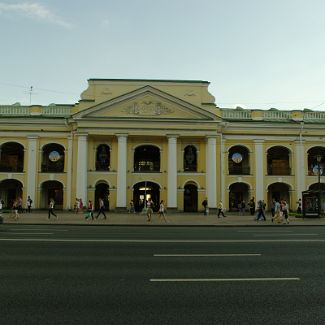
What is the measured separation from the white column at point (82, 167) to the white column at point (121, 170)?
10.9 ft

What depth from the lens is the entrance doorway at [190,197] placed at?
149 feet

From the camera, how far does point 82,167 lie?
4372cm

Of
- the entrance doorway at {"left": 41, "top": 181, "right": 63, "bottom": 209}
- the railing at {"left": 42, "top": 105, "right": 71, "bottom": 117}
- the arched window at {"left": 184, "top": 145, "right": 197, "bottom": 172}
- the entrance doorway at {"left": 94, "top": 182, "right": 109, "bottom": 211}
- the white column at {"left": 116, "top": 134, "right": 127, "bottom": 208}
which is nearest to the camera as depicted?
the white column at {"left": 116, "top": 134, "right": 127, "bottom": 208}

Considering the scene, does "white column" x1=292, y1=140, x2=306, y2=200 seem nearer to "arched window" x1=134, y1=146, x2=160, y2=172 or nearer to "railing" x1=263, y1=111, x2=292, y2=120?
"railing" x1=263, y1=111, x2=292, y2=120

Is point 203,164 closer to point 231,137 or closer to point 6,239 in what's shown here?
point 231,137

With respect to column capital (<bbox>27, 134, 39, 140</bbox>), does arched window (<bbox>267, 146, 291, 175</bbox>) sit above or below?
below

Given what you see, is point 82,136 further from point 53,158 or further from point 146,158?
point 146,158

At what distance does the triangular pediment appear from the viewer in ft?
143

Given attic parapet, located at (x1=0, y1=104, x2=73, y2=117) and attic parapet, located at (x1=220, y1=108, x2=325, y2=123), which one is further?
attic parapet, located at (x1=220, y1=108, x2=325, y2=123)

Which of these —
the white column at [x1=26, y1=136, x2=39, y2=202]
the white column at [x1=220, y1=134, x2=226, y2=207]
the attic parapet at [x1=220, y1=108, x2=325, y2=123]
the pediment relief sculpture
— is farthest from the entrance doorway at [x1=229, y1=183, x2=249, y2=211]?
the white column at [x1=26, y1=136, x2=39, y2=202]

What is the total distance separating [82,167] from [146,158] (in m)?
7.23

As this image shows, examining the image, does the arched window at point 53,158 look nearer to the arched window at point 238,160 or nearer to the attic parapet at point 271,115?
the attic parapet at point 271,115
